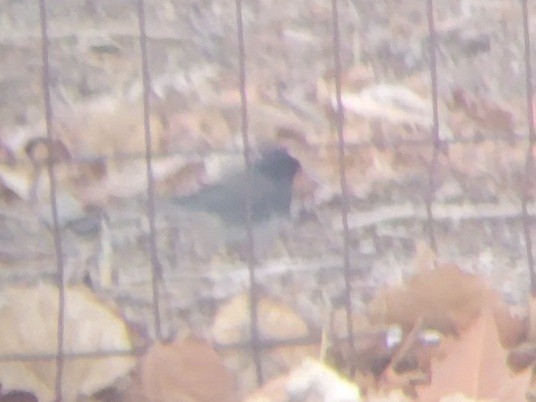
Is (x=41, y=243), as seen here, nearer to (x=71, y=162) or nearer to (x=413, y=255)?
(x=71, y=162)

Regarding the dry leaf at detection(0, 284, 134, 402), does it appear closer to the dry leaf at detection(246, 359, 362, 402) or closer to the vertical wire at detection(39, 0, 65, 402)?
the vertical wire at detection(39, 0, 65, 402)

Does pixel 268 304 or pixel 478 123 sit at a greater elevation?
pixel 478 123

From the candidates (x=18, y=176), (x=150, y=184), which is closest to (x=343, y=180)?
(x=150, y=184)

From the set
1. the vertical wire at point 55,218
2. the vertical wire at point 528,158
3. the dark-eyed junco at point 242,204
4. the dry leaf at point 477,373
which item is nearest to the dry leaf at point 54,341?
the vertical wire at point 55,218

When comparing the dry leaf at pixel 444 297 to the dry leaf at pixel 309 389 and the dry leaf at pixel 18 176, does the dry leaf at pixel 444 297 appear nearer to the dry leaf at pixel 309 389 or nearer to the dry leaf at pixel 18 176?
the dry leaf at pixel 309 389

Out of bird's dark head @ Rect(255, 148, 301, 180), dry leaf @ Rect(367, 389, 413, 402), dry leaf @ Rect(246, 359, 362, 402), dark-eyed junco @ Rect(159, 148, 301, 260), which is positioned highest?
bird's dark head @ Rect(255, 148, 301, 180)

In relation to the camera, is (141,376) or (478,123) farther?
(478,123)

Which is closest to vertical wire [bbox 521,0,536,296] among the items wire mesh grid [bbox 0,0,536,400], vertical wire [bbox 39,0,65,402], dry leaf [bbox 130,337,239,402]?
wire mesh grid [bbox 0,0,536,400]

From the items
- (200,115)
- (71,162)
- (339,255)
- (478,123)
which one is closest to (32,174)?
(71,162)
